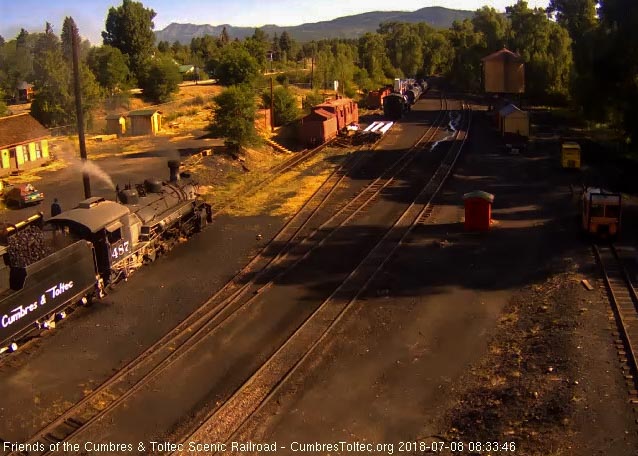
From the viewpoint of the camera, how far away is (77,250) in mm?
15047

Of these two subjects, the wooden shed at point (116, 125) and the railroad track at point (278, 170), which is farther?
the wooden shed at point (116, 125)

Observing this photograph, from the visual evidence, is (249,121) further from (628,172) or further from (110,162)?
(628,172)

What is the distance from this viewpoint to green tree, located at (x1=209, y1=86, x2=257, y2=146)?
124ft

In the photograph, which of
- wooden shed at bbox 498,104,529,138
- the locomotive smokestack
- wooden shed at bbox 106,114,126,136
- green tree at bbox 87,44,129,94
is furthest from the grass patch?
green tree at bbox 87,44,129,94

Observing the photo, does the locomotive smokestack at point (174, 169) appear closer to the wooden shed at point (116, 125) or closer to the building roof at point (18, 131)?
the building roof at point (18, 131)

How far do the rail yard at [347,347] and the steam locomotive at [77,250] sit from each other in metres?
0.32

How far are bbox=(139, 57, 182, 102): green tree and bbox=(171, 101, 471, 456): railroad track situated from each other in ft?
184

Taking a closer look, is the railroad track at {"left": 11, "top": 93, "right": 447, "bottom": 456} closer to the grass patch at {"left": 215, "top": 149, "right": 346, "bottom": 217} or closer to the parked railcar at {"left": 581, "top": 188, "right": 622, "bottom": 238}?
the grass patch at {"left": 215, "top": 149, "right": 346, "bottom": 217}

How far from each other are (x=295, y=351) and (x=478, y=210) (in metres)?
11.5

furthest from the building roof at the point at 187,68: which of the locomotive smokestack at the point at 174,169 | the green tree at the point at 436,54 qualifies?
the locomotive smokestack at the point at 174,169

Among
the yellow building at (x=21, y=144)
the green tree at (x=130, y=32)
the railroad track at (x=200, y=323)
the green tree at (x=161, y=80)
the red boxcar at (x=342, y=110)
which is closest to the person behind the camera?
the railroad track at (x=200, y=323)

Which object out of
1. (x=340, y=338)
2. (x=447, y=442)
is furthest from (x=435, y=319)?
(x=447, y=442)

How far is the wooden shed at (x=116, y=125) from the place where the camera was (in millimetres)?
52475

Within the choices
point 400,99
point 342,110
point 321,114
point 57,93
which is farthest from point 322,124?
point 57,93
